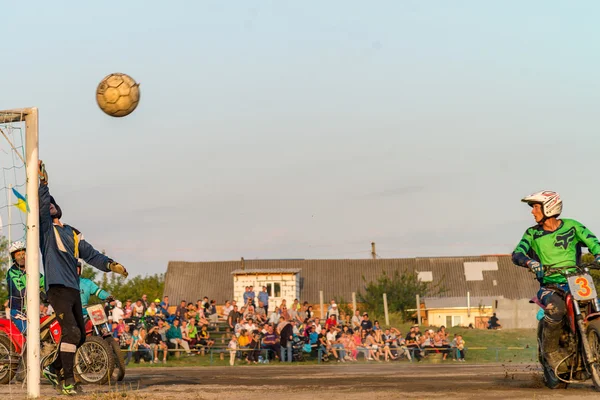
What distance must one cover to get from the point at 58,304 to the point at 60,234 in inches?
31.5

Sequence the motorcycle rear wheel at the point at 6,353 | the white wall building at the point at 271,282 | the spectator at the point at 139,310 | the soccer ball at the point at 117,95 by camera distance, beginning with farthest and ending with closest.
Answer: the white wall building at the point at 271,282 < the spectator at the point at 139,310 < the motorcycle rear wheel at the point at 6,353 < the soccer ball at the point at 117,95

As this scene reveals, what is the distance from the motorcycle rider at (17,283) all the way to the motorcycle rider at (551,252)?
6.56 m

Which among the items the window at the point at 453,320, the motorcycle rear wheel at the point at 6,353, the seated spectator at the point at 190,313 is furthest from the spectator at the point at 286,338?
the window at the point at 453,320

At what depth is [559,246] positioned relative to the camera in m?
11.1

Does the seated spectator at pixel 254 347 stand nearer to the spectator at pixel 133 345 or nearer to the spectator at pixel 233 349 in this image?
the spectator at pixel 233 349

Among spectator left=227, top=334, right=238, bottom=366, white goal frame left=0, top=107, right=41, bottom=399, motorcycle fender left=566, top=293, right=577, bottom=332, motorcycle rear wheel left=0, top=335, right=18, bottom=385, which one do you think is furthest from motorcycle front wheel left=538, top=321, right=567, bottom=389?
spectator left=227, top=334, right=238, bottom=366

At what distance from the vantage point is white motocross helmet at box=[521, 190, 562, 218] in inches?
438

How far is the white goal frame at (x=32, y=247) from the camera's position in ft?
34.5

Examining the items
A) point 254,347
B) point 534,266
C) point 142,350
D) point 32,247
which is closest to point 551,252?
point 534,266

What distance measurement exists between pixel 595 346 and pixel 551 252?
126 cm

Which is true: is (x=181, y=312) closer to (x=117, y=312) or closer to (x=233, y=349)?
(x=117, y=312)

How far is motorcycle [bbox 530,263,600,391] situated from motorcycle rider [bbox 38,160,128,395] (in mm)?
5278

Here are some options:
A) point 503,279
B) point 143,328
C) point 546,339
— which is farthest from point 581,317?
point 503,279

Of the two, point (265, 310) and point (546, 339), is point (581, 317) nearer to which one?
point (546, 339)
